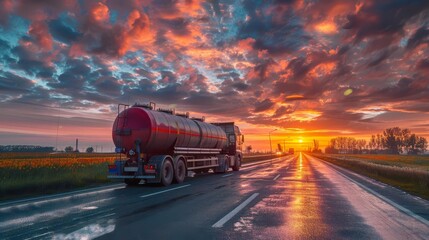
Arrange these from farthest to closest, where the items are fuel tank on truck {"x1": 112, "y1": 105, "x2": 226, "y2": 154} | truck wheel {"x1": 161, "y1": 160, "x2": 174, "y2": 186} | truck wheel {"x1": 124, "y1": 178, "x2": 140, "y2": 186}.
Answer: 1. truck wheel {"x1": 124, "y1": 178, "x2": 140, "y2": 186}
2. fuel tank on truck {"x1": 112, "y1": 105, "x2": 226, "y2": 154}
3. truck wheel {"x1": 161, "y1": 160, "x2": 174, "y2": 186}

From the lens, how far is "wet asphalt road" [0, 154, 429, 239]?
610cm

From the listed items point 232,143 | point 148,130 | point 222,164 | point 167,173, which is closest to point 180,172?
point 167,173

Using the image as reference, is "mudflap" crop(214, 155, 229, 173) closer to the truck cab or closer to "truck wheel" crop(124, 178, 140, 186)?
the truck cab

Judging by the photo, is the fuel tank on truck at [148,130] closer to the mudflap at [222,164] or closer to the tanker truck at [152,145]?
the tanker truck at [152,145]

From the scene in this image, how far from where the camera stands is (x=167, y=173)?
1560cm

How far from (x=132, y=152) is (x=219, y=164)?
378 inches

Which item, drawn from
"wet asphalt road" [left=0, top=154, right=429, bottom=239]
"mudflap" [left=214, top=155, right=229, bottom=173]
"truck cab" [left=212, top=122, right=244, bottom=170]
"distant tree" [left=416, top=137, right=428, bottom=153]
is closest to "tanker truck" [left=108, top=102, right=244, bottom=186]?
"wet asphalt road" [left=0, top=154, right=429, bottom=239]

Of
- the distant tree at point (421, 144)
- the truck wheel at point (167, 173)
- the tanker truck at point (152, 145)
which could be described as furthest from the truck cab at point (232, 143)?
the distant tree at point (421, 144)

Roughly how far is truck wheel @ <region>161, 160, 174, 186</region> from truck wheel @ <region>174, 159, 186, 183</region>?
442 millimetres

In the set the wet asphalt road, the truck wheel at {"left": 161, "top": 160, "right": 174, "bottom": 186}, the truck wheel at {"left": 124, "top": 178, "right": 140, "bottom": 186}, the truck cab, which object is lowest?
the wet asphalt road

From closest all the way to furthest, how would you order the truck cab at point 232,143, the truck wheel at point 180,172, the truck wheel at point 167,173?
the truck wheel at point 167,173 → the truck wheel at point 180,172 → the truck cab at point 232,143

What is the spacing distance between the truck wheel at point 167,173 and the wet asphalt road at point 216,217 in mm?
3568

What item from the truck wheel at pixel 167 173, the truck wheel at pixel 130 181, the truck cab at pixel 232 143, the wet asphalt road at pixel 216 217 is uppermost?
the truck cab at pixel 232 143

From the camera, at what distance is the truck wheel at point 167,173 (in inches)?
587
